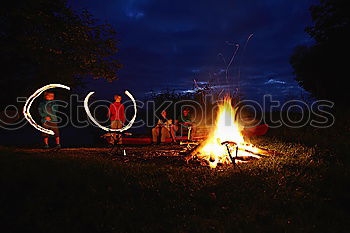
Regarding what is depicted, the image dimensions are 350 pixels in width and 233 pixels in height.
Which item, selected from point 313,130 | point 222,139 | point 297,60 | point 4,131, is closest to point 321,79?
point 297,60

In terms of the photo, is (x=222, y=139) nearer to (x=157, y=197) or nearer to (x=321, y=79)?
(x=157, y=197)

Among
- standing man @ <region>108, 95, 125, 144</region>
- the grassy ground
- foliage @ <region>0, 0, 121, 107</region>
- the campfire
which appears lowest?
the grassy ground

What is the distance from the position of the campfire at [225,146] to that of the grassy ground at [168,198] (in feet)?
3.57

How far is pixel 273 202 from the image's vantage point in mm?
4848

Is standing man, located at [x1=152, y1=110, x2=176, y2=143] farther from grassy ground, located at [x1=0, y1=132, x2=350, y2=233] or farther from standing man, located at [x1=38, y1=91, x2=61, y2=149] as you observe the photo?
grassy ground, located at [x1=0, y1=132, x2=350, y2=233]

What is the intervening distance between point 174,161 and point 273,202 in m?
3.72

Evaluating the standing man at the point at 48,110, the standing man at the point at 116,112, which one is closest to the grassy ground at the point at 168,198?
the standing man at the point at 48,110

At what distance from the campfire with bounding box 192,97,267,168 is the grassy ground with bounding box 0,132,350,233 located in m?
1.09

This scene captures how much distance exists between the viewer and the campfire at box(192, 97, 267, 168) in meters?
7.88

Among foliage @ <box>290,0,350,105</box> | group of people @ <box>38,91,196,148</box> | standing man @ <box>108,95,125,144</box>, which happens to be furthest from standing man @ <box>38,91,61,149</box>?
foliage @ <box>290,0,350,105</box>

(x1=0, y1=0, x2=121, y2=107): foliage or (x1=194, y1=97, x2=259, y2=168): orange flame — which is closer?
(x1=194, y1=97, x2=259, y2=168): orange flame

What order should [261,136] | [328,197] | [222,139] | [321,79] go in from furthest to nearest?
[321,79], [261,136], [222,139], [328,197]

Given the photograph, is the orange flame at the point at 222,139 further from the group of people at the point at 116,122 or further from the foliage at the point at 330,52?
the foliage at the point at 330,52

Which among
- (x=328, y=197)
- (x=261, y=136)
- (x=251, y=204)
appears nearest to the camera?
(x=251, y=204)
